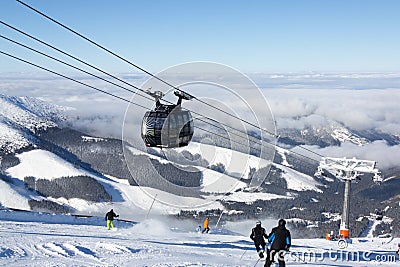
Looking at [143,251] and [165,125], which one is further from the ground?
[165,125]

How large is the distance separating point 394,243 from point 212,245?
17.4 meters

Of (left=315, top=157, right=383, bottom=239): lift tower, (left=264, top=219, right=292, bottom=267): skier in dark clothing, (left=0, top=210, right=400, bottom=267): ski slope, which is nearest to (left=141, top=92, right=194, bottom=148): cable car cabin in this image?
(left=0, top=210, right=400, bottom=267): ski slope

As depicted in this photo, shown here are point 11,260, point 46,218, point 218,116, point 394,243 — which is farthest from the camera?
point 46,218

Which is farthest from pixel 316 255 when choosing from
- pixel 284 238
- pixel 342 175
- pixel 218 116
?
pixel 342 175

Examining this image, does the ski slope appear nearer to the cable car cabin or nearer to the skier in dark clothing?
the skier in dark clothing

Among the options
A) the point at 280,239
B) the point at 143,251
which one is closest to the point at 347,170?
the point at 143,251

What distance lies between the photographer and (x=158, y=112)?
2717 centimetres

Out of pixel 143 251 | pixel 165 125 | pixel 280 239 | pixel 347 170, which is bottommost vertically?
pixel 347 170

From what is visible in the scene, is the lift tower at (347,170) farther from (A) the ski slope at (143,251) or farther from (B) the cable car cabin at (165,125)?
(B) the cable car cabin at (165,125)

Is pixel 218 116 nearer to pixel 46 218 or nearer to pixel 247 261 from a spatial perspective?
pixel 247 261

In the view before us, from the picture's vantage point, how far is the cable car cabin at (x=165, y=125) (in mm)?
26781

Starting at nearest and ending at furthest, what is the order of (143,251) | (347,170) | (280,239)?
1. (280,239)
2. (143,251)
3. (347,170)

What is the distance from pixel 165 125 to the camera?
26.6 m

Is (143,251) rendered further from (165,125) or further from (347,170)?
(347,170)
